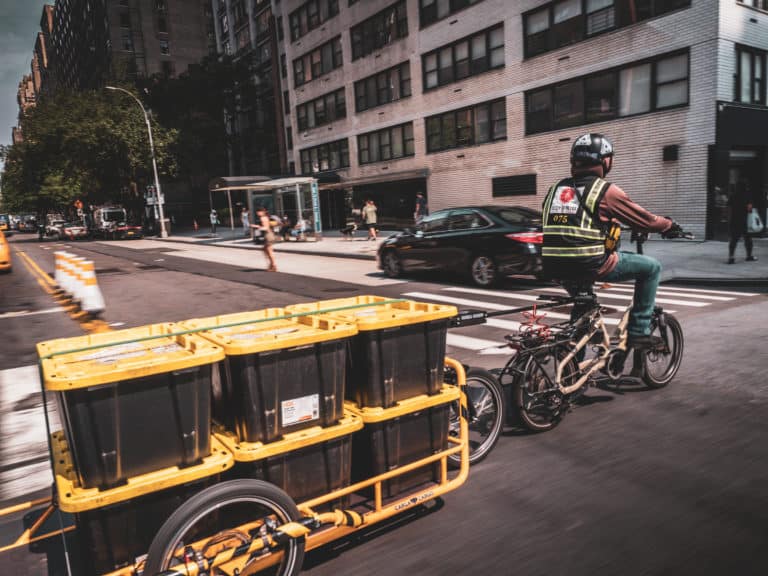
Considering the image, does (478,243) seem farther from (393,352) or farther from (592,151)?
(393,352)

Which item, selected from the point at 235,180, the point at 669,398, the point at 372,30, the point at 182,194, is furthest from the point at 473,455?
the point at 182,194

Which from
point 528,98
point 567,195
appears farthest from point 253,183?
point 567,195

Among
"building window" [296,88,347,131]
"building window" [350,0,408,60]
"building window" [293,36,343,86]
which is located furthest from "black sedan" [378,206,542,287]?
"building window" [293,36,343,86]

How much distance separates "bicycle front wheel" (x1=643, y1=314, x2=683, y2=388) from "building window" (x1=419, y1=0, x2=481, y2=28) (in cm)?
2419

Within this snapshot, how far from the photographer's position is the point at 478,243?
11.5m

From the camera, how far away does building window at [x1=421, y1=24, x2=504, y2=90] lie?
2448 cm

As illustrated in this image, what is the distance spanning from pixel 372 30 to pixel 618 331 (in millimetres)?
31733

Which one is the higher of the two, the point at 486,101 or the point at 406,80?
the point at 406,80

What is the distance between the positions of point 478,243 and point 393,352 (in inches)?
345

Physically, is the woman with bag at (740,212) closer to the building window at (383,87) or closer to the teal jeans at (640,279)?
the teal jeans at (640,279)

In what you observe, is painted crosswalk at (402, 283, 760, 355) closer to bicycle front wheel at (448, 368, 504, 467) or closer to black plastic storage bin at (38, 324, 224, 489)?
bicycle front wheel at (448, 368, 504, 467)

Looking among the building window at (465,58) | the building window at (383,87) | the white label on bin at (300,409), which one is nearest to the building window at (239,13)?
the building window at (383,87)

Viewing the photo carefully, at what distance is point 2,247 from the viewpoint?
17.5 m

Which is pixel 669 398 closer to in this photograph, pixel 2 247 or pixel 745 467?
pixel 745 467
